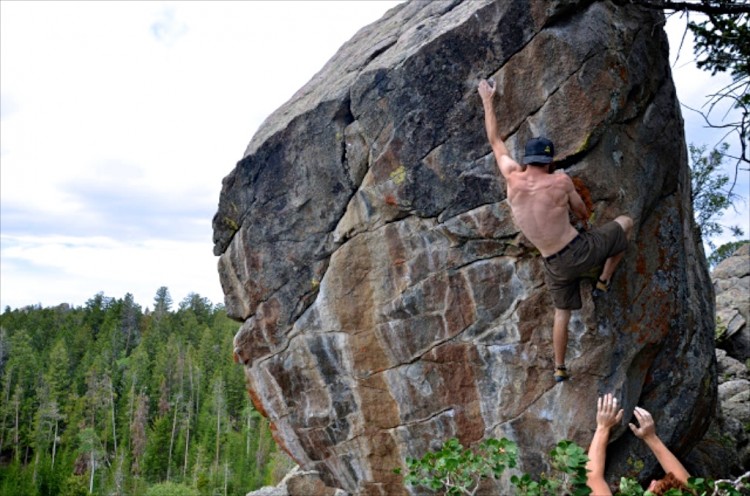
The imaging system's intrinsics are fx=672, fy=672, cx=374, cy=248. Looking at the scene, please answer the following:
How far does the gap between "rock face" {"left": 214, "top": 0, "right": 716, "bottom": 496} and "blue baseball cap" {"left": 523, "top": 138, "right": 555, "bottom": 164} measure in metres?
0.81

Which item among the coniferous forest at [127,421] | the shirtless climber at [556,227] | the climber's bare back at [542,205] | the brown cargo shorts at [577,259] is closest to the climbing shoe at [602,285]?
the shirtless climber at [556,227]

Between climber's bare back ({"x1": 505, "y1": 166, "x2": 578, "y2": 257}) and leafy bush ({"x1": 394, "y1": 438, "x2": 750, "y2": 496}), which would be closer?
leafy bush ({"x1": 394, "y1": 438, "x2": 750, "y2": 496})

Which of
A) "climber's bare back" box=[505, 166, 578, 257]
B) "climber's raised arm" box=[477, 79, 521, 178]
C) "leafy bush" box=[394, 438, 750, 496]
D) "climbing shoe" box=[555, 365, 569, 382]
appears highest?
"climber's raised arm" box=[477, 79, 521, 178]

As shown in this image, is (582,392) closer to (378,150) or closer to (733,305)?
(378,150)

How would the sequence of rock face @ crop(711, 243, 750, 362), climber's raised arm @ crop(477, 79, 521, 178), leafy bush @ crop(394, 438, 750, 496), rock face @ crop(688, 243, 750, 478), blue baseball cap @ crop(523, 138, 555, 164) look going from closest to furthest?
leafy bush @ crop(394, 438, 750, 496) → blue baseball cap @ crop(523, 138, 555, 164) → climber's raised arm @ crop(477, 79, 521, 178) → rock face @ crop(688, 243, 750, 478) → rock face @ crop(711, 243, 750, 362)

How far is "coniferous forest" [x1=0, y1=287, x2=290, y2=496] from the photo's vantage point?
47.6 m

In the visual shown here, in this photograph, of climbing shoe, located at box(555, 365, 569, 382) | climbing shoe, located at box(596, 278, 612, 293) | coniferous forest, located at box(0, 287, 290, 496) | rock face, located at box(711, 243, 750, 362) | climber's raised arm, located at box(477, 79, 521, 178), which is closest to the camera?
climber's raised arm, located at box(477, 79, 521, 178)

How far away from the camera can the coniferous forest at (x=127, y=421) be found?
1873 inches

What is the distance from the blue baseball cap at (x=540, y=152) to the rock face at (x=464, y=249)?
0.81m

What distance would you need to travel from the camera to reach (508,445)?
5.79m

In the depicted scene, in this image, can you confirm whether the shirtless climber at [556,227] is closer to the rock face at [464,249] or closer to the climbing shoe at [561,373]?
the climbing shoe at [561,373]

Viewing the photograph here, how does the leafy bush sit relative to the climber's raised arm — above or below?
below

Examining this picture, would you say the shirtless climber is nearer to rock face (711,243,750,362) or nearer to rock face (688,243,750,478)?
rock face (688,243,750,478)

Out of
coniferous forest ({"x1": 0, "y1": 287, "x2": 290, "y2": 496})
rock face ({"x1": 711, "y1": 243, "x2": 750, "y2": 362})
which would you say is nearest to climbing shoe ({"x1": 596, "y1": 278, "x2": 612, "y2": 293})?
rock face ({"x1": 711, "y1": 243, "x2": 750, "y2": 362})
